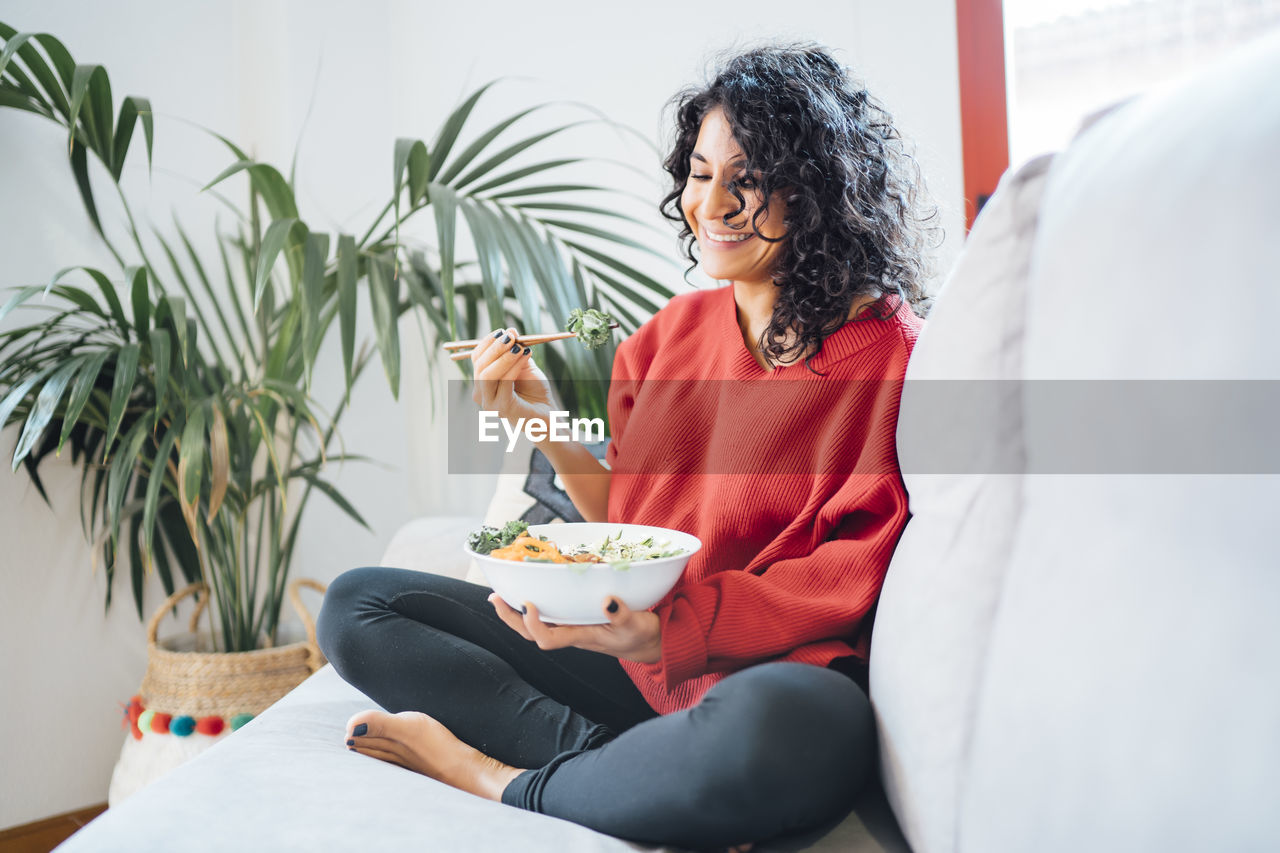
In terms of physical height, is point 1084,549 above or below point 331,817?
above

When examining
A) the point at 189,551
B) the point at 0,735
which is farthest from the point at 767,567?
the point at 0,735

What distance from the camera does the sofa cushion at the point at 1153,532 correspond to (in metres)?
0.52

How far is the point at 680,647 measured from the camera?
2.69 feet

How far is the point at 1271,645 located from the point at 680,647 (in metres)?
0.45

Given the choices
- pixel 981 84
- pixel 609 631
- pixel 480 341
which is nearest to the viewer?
pixel 609 631

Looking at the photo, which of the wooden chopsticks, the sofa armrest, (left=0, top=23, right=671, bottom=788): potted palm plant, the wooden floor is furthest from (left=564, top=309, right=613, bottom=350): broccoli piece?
the wooden floor

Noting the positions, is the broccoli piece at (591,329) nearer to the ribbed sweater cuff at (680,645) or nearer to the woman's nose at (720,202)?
the woman's nose at (720,202)

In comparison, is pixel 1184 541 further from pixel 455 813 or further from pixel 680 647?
pixel 455 813

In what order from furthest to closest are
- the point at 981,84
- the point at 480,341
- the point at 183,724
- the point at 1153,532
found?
1. the point at 981,84
2. the point at 183,724
3. the point at 480,341
4. the point at 1153,532

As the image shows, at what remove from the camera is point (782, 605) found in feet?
2.76

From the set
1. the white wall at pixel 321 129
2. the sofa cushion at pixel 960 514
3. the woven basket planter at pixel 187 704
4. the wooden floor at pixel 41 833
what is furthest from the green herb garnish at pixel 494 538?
the wooden floor at pixel 41 833

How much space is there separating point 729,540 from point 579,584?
27 centimetres

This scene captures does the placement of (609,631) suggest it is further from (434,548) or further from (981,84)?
(981,84)

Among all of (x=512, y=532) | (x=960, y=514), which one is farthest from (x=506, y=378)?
(x=960, y=514)
